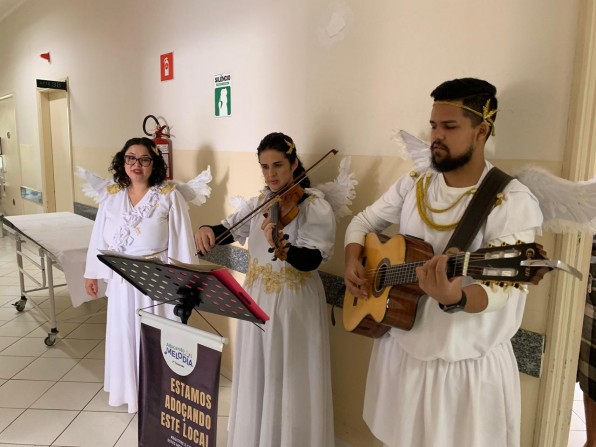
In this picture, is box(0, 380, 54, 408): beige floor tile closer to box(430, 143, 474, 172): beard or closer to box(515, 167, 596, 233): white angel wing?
box(430, 143, 474, 172): beard

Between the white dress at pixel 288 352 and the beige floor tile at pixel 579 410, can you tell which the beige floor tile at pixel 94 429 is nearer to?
the white dress at pixel 288 352

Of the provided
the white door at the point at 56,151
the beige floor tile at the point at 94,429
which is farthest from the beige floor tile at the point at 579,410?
the white door at the point at 56,151

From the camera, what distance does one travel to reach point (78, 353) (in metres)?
3.32

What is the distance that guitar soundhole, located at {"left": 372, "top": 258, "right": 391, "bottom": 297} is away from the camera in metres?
1.46

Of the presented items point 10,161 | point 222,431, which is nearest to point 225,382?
point 222,431

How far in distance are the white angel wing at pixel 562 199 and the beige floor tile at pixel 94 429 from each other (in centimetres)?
228

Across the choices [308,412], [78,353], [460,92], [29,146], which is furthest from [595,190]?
[29,146]

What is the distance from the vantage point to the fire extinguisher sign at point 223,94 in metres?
2.68

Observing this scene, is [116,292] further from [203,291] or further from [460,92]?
[460,92]

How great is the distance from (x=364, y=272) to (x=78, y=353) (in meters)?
2.65

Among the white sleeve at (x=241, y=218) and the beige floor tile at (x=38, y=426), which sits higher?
the white sleeve at (x=241, y=218)

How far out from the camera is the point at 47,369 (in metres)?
3.08

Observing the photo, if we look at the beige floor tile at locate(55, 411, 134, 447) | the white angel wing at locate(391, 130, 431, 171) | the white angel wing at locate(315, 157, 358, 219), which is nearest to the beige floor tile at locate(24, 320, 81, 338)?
the beige floor tile at locate(55, 411, 134, 447)

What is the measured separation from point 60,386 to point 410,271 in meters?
2.56
